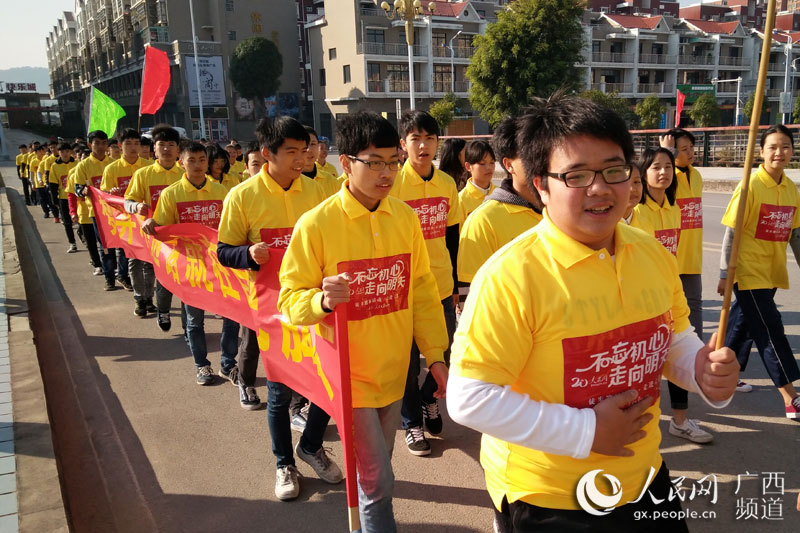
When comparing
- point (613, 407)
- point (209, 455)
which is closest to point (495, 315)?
point (613, 407)

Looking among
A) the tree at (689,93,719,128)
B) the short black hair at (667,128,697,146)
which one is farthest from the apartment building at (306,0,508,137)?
the short black hair at (667,128,697,146)

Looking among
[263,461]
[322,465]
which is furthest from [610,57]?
[322,465]

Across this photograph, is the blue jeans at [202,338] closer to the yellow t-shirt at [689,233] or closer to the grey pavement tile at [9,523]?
the grey pavement tile at [9,523]

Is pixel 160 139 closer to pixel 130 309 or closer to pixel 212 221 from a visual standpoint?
pixel 212 221

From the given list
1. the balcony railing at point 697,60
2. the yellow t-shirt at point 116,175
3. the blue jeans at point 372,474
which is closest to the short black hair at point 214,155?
the yellow t-shirt at point 116,175

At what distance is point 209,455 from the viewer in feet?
13.4

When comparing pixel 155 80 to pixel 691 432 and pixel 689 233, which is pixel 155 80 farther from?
pixel 691 432

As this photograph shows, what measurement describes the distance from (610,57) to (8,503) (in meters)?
57.6

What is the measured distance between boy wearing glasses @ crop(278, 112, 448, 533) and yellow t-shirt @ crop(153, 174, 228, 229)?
3.11m

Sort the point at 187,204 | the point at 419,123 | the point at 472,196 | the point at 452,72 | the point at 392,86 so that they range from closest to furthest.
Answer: the point at 419,123, the point at 472,196, the point at 187,204, the point at 392,86, the point at 452,72

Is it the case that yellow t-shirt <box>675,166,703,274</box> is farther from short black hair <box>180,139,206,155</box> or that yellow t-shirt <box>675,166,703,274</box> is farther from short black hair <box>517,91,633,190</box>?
short black hair <box>180,139,206,155</box>

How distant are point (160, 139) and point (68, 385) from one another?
2559mm

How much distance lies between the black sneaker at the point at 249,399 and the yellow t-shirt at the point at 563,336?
3.27 meters

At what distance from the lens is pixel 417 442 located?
4.03 meters
